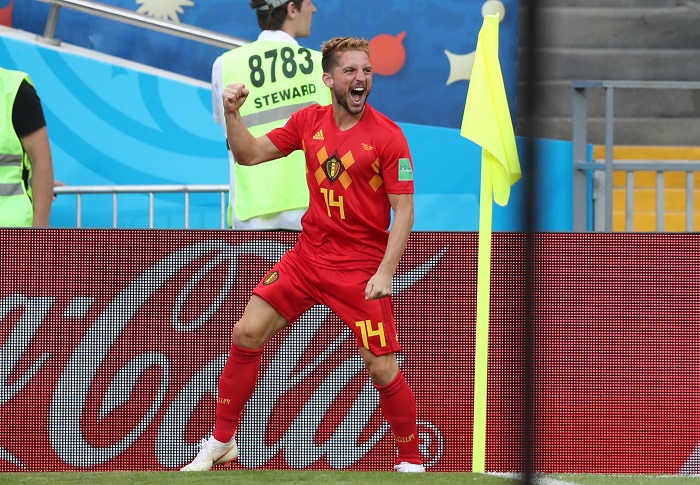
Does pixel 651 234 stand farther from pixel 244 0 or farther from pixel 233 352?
pixel 244 0

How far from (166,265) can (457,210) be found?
Result: 130 inches

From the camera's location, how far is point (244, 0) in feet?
29.3

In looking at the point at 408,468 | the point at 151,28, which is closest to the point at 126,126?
the point at 151,28

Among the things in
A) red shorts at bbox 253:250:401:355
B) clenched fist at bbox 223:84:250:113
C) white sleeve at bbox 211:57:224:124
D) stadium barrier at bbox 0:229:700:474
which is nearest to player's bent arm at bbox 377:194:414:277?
red shorts at bbox 253:250:401:355

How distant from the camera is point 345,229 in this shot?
16.7ft

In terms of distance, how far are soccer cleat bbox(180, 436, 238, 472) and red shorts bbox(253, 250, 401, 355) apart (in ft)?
2.00

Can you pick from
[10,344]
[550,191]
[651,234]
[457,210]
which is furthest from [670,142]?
[10,344]

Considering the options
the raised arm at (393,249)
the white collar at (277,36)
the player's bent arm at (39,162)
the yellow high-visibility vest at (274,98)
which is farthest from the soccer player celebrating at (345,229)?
the player's bent arm at (39,162)

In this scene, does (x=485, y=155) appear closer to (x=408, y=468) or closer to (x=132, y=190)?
(x=408, y=468)

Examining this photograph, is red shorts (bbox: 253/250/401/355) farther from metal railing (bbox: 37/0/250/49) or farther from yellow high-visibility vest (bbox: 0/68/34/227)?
metal railing (bbox: 37/0/250/49)

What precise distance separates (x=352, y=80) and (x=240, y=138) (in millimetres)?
484

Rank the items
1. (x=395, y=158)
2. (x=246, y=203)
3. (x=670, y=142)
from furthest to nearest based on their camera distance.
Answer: (x=670, y=142) → (x=246, y=203) → (x=395, y=158)

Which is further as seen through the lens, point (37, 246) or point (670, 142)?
point (670, 142)

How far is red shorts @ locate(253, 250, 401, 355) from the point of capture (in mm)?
5102
